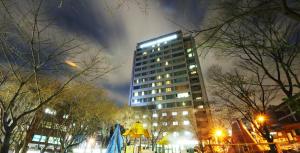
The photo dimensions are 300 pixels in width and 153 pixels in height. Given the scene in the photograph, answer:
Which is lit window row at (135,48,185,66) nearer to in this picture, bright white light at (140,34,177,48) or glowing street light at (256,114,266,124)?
bright white light at (140,34,177,48)

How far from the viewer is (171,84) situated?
6631cm

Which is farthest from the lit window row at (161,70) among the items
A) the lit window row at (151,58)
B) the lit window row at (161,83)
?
the lit window row at (161,83)

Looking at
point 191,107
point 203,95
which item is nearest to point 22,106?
point 191,107

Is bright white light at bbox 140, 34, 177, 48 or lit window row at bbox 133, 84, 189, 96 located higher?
bright white light at bbox 140, 34, 177, 48

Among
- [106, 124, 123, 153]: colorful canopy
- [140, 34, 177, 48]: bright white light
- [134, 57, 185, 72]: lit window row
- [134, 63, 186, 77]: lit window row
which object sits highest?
[140, 34, 177, 48]: bright white light

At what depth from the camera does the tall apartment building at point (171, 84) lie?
54875 mm

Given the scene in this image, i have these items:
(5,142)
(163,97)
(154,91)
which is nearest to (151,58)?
(154,91)

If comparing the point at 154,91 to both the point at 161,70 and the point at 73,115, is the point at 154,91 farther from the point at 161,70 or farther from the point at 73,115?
the point at 73,115

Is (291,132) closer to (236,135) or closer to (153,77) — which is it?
(236,135)

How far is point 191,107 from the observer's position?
57219 mm

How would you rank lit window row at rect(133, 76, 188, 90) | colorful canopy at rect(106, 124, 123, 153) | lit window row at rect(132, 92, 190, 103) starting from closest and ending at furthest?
1. colorful canopy at rect(106, 124, 123, 153)
2. lit window row at rect(132, 92, 190, 103)
3. lit window row at rect(133, 76, 188, 90)

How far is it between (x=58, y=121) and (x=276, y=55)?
21.5 meters

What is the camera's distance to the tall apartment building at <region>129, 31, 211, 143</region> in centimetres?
5488

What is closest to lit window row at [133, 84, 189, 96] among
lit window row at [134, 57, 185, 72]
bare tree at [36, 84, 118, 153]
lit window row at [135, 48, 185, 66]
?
lit window row at [134, 57, 185, 72]
